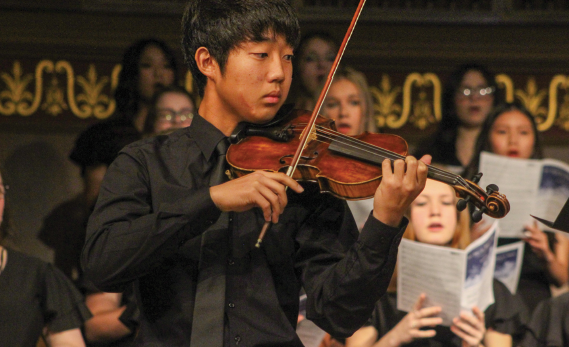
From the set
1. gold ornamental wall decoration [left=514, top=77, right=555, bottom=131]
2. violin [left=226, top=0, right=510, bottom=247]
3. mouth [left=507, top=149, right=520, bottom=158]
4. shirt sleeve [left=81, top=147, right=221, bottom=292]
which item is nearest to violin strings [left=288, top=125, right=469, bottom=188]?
violin [left=226, top=0, right=510, bottom=247]

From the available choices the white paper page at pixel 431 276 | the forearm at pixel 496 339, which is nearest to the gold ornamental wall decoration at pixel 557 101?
the forearm at pixel 496 339

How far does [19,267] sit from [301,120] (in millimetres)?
1230

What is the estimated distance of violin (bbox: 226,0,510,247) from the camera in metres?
1.41

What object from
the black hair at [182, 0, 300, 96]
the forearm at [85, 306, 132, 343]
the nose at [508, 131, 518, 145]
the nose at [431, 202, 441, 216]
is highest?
the black hair at [182, 0, 300, 96]

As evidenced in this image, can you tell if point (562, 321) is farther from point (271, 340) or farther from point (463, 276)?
point (271, 340)

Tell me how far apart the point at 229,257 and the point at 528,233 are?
177cm

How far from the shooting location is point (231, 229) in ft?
4.92

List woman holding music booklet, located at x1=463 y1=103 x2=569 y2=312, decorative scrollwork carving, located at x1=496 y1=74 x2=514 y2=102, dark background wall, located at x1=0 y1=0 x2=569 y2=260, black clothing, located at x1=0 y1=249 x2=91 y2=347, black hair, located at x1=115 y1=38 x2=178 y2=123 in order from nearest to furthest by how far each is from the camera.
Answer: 1. black clothing, located at x1=0 y1=249 x2=91 y2=347
2. woman holding music booklet, located at x1=463 y1=103 x2=569 y2=312
3. black hair, located at x1=115 y1=38 x2=178 y2=123
4. dark background wall, located at x1=0 y1=0 x2=569 y2=260
5. decorative scrollwork carving, located at x1=496 y1=74 x2=514 y2=102

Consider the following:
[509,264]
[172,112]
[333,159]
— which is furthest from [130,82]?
[333,159]

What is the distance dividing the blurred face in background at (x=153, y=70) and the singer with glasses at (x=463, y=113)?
1.11 meters

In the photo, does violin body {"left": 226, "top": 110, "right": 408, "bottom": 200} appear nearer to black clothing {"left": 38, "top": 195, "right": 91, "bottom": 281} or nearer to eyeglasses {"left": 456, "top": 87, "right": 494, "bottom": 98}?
eyeglasses {"left": 456, "top": 87, "right": 494, "bottom": 98}

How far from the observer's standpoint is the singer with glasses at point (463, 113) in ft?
10.2

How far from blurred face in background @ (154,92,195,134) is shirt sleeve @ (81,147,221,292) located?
4.51ft

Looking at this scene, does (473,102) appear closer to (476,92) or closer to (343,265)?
(476,92)
